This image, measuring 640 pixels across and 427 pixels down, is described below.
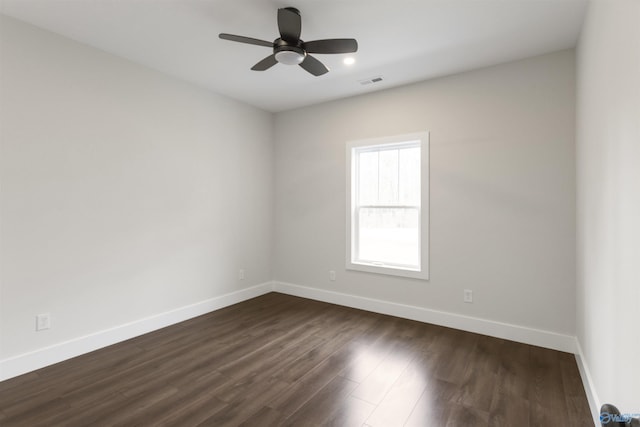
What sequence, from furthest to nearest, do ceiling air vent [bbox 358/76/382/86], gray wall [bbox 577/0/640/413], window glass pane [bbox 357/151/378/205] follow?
window glass pane [bbox 357/151/378/205], ceiling air vent [bbox 358/76/382/86], gray wall [bbox 577/0/640/413]

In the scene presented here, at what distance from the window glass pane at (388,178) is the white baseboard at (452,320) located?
4.35 feet

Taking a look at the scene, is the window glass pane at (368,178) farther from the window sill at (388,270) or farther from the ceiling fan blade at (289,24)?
the ceiling fan blade at (289,24)

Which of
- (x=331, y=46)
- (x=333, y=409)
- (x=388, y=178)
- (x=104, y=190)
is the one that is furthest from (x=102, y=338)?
(x=388, y=178)

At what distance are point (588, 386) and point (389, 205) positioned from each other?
2484 mm

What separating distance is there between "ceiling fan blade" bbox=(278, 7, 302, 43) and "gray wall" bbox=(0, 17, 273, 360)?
1.92m

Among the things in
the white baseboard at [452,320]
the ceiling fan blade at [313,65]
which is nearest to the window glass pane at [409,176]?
the white baseboard at [452,320]

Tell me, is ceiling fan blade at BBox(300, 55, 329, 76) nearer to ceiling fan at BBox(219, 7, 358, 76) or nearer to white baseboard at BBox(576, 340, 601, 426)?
ceiling fan at BBox(219, 7, 358, 76)

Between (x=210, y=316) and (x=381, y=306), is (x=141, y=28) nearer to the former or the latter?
(x=210, y=316)

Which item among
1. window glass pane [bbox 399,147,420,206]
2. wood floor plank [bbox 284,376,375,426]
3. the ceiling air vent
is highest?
the ceiling air vent

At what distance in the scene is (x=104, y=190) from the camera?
3.02 m

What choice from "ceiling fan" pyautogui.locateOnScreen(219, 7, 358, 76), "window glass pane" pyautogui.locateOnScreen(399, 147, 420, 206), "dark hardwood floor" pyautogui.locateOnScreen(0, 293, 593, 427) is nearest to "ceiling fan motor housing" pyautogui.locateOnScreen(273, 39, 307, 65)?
"ceiling fan" pyautogui.locateOnScreen(219, 7, 358, 76)

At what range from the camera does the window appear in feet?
12.2

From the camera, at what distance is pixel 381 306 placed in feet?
13.0

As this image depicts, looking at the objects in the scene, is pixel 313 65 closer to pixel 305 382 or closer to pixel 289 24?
pixel 289 24
